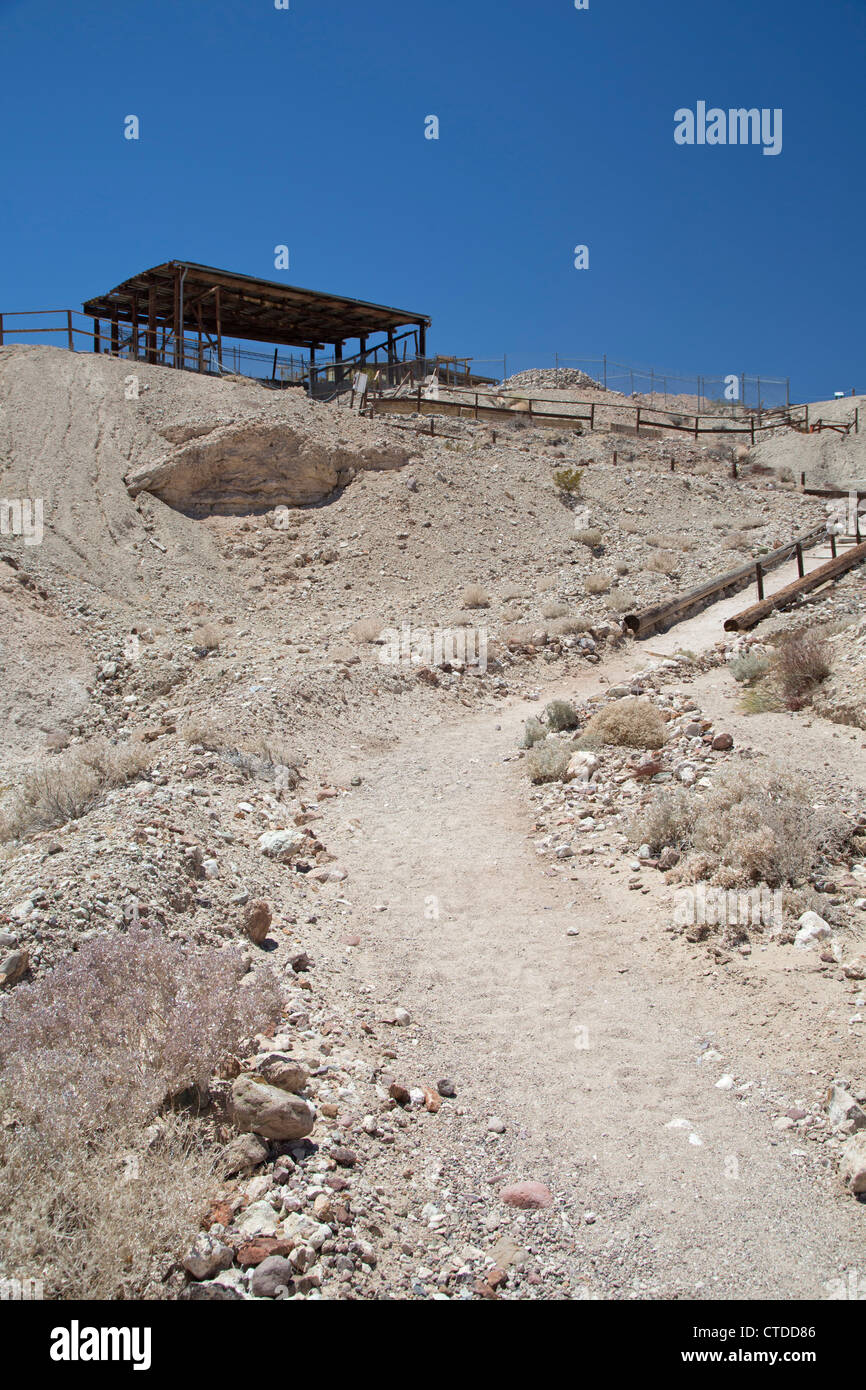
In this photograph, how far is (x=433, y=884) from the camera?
23.5 feet

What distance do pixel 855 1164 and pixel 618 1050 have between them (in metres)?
1.40

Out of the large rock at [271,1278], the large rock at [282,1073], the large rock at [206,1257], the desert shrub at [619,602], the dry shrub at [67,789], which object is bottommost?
the large rock at [271,1278]

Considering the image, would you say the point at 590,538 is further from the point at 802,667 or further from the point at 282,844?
the point at 282,844

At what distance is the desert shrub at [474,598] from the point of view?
1595cm

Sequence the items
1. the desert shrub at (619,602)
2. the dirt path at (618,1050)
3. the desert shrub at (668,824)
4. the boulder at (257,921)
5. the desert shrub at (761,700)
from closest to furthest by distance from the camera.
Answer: the dirt path at (618,1050), the boulder at (257,921), the desert shrub at (668,824), the desert shrub at (761,700), the desert shrub at (619,602)

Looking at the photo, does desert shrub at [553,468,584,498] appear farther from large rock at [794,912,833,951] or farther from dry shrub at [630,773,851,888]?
large rock at [794,912,833,951]

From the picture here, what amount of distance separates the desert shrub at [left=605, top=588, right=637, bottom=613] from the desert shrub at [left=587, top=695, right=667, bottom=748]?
5.69m

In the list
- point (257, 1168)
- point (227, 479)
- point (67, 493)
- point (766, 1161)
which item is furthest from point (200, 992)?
point (227, 479)

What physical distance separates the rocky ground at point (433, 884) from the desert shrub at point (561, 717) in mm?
227

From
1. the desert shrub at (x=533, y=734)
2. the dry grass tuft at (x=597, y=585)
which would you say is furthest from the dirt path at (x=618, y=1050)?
the dry grass tuft at (x=597, y=585)

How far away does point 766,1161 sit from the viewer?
3.83 metres

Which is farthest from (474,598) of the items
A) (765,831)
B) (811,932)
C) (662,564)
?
→ (811,932)

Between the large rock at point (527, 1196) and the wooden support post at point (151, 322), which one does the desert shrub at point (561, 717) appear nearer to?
the large rock at point (527, 1196)
